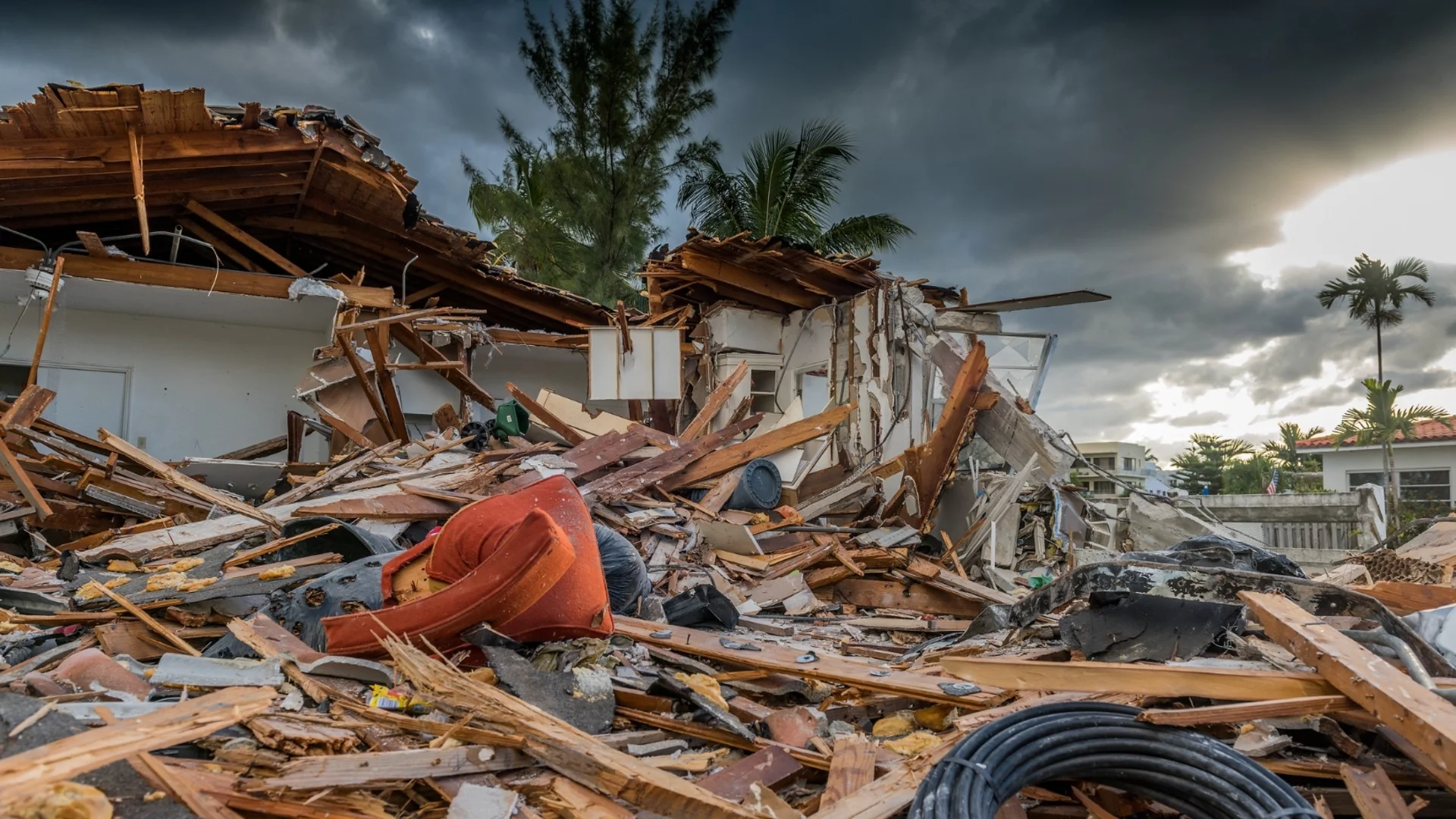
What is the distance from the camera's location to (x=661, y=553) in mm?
6875

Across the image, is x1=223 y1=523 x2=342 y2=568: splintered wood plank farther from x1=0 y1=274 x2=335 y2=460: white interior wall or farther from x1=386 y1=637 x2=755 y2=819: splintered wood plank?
x1=0 y1=274 x2=335 y2=460: white interior wall

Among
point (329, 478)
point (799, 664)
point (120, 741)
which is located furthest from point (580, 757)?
point (329, 478)

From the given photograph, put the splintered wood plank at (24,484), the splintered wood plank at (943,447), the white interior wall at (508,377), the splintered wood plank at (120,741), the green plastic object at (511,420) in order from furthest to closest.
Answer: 1. the white interior wall at (508,377)
2. the green plastic object at (511,420)
3. the splintered wood plank at (943,447)
4. the splintered wood plank at (24,484)
5. the splintered wood plank at (120,741)

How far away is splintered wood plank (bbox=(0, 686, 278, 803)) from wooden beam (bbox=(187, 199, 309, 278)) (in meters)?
8.60

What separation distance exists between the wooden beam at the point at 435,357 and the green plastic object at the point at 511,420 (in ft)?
4.33

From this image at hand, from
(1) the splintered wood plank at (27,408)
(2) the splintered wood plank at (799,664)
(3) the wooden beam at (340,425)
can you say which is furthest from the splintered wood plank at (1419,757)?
(1) the splintered wood plank at (27,408)

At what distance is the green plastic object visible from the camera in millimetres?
9242

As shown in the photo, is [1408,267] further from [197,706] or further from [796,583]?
[197,706]

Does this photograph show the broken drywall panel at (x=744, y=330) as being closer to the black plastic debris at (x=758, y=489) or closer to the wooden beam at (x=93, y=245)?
the black plastic debris at (x=758, y=489)

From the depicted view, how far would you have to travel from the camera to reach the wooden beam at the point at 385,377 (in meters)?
9.26

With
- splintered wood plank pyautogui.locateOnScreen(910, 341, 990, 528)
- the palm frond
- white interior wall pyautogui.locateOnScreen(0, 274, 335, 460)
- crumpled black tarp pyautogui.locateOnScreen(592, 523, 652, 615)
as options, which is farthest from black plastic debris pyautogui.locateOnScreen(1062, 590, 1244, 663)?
the palm frond

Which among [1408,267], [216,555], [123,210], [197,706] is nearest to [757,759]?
[197,706]

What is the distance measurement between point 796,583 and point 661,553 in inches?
50.8

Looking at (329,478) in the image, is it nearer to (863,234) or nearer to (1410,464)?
(863,234)
